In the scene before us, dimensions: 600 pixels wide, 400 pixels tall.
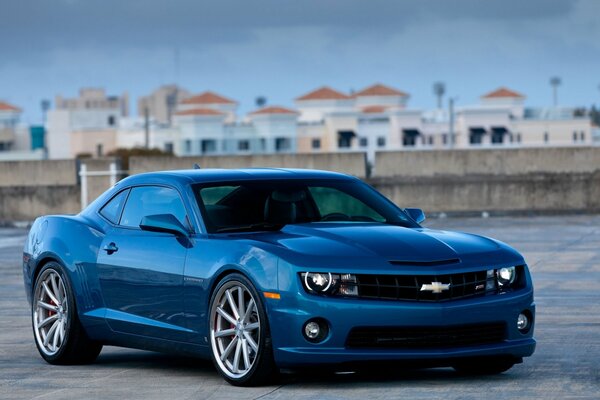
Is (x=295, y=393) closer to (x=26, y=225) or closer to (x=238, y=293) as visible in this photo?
(x=238, y=293)

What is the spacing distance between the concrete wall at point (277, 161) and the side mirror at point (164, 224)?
22.8m

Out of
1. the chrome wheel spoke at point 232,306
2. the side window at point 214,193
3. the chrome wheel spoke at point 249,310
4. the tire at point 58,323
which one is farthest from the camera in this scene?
the tire at point 58,323

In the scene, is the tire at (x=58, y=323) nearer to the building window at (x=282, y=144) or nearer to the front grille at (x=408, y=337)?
the front grille at (x=408, y=337)

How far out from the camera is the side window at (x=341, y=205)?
33.6 feet

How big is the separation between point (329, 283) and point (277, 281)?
11.5 inches

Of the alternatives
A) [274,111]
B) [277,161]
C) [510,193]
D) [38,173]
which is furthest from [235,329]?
[274,111]

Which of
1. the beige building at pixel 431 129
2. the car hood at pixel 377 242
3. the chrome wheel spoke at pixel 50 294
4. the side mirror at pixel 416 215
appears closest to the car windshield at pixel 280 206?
the side mirror at pixel 416 215

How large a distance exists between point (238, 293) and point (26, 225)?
24322 mm

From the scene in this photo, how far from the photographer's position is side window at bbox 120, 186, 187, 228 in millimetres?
10273

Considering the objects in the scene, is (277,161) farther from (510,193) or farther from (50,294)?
(50,294)

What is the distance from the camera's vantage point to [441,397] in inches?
338

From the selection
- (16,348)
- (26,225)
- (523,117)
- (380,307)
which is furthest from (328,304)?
(523,117)

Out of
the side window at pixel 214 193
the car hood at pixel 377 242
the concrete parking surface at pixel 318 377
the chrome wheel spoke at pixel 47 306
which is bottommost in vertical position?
the concrete parking surface at pixel 318 377

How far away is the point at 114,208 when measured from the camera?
1090 centimetres
